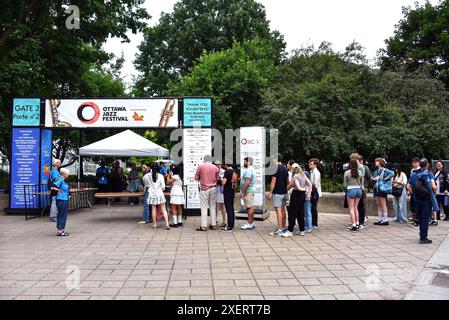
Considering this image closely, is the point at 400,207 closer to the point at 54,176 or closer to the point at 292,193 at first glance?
the point at 292,193

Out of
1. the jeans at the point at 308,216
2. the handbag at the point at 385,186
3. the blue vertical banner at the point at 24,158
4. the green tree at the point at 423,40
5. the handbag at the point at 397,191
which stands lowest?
the jeans at the point at 308,216

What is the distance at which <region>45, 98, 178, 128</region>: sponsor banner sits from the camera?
14109 mm

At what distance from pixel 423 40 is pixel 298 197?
28209mm

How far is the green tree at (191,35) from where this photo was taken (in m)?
34.2

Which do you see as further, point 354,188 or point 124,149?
point 124,149

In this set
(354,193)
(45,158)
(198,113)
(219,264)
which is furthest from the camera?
(45,158)

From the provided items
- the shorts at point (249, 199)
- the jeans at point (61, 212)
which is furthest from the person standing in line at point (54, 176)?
the shorts at point (249, 199)

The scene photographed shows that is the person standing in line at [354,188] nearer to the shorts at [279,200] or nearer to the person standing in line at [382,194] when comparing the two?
the person standing in line at [382,194]

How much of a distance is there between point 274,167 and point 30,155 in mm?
8917

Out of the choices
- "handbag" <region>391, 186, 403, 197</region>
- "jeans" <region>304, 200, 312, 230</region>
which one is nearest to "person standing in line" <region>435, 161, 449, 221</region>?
"handbag" <region>391, 186, 403, 197</region>

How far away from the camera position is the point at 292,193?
9883 millimetres

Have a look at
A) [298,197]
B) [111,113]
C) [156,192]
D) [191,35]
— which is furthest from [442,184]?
[191,35]

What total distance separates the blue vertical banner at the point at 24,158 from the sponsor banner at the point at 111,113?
74 centimetres

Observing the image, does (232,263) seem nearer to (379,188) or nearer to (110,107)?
(379,188)
